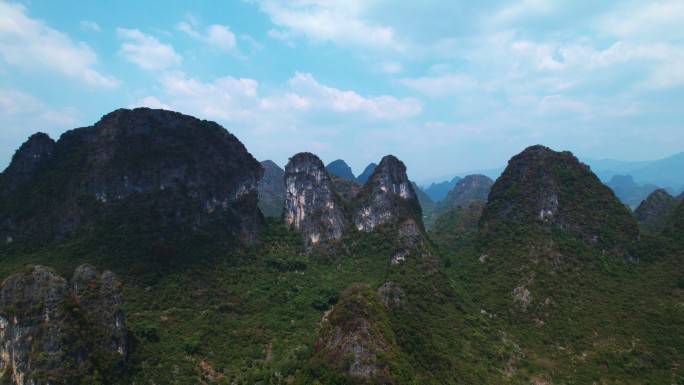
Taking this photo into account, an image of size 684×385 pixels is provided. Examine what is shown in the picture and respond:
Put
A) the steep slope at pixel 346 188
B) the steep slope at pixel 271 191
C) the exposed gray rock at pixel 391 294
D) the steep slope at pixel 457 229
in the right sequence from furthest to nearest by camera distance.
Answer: the steep slope at pixel 271 191 → the steep slope at pixel 346 188 → the steep slope at pixel 457 229 → the exposed gray rock at pixel 391 294

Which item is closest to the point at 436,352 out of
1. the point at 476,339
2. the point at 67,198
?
the point at 476,339

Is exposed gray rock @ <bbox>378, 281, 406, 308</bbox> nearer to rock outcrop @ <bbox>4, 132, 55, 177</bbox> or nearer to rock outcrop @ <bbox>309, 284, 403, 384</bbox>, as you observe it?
rock outcrop @ <bbox>309, 284, 403, 384</bbox>

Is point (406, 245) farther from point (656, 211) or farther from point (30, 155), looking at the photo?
point (656, 211)

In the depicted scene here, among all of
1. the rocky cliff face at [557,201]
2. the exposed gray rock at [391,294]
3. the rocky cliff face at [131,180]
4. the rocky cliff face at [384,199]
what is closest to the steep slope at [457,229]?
the rocky cliff face at [384,199]

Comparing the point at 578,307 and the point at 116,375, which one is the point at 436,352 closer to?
the point at 578,307

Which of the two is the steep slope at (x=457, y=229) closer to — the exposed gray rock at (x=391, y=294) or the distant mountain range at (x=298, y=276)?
the distant mountain range at (x=298, y=276)

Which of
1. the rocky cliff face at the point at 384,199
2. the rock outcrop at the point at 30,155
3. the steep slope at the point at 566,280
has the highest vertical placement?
the rock outcrop at the point at 30,155

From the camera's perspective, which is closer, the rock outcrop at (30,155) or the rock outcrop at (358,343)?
the rock outcrop at (358,343)

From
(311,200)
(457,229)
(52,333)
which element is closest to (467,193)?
(457,229)
